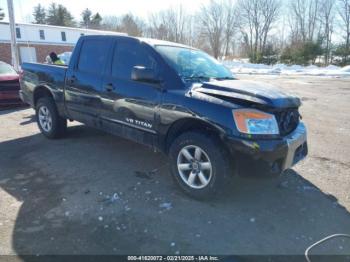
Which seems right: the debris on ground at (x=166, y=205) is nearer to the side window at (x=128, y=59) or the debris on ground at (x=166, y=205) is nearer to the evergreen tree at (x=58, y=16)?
the side window at (x=128, y=59)

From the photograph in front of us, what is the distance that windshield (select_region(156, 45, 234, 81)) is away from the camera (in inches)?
158

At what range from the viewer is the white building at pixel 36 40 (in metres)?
32.1

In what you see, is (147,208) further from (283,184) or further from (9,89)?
(9,89)

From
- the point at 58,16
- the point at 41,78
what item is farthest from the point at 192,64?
the point at 58,16

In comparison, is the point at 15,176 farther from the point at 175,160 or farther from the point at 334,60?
the point at 334,60

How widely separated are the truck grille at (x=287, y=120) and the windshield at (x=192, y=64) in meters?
1.13

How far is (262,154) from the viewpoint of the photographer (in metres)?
3.21

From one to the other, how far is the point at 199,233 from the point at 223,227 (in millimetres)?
274

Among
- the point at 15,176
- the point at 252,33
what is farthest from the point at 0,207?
the point at 252,33

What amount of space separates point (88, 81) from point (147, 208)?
2.40m

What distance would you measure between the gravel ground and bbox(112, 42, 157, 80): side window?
1.41 metres

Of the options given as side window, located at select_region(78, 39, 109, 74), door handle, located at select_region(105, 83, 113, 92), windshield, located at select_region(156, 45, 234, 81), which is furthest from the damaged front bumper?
side window, located at select_region(78, 39, 109, 74)

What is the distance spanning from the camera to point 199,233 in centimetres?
301

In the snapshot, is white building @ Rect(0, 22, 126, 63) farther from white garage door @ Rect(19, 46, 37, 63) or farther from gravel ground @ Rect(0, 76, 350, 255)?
gravel ground @ Rect(0, 76, 350, 255)
